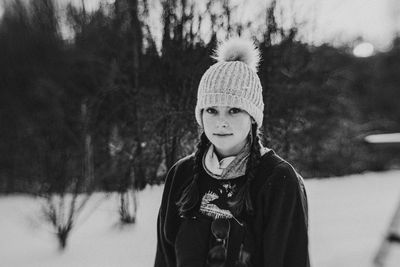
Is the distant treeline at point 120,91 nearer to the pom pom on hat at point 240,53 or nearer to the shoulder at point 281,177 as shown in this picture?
the pom pom on hat at point 240,53

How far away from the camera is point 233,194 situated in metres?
1.39

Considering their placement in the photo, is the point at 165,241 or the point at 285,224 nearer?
the point at 285,224

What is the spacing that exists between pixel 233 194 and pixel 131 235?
3.28 meters

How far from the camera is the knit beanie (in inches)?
56.5

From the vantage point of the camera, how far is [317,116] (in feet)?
24.0

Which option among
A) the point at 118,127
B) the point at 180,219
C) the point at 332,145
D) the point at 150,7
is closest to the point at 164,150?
the point at 118,127

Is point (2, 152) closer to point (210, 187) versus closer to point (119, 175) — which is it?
point (119, 175)

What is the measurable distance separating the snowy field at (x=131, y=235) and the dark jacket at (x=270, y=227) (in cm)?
243

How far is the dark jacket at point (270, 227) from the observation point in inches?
51.3

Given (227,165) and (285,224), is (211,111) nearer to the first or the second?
(227,165)

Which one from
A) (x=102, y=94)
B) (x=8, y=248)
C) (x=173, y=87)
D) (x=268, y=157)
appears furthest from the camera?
(x=173, y=87)

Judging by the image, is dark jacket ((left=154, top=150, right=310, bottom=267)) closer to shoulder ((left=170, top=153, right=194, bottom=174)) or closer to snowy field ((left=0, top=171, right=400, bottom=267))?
shoulder ((left=170, top=153, right=194, bottom=174))

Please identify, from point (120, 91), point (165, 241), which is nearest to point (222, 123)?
point (165, 241)

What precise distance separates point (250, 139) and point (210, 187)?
238 mm
